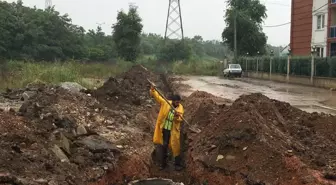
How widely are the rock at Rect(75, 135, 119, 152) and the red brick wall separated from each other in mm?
36015

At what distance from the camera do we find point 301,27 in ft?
140

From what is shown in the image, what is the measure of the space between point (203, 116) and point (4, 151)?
6.32m

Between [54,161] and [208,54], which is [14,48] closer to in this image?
[54,161]

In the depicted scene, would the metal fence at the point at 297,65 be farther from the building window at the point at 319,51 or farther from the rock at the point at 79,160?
the rock at the point at 79,160

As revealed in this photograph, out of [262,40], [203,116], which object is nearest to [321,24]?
[262,40]

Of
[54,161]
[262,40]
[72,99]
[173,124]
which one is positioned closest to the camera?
[54,161]

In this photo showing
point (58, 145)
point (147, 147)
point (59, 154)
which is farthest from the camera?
point (147, 147)

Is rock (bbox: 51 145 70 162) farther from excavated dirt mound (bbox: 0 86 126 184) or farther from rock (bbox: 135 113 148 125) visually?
rock (bbox: 135 113 148 125)

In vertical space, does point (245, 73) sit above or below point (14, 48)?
below

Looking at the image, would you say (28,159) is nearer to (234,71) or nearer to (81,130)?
(81,130)

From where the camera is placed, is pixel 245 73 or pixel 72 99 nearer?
pixel 72 99

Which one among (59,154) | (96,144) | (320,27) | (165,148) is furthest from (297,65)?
(59,154)

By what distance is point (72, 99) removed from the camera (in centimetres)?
1079

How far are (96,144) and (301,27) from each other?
126 feet
